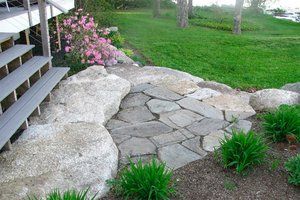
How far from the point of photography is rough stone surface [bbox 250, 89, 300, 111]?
484cm

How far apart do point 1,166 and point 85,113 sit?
1.32 metres

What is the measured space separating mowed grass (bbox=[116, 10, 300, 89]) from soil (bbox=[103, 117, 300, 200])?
378 cm

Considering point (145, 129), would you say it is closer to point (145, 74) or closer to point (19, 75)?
point (19, 75)

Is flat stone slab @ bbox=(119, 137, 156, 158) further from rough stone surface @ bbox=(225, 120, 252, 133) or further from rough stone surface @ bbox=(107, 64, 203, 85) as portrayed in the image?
rough stone surface @ bbox=(107, 64, 203, 85)

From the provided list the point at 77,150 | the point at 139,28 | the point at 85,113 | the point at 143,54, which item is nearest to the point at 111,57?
the point at 143,54

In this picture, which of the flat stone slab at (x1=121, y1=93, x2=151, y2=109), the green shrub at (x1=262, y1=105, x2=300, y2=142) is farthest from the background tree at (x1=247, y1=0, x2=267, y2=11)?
the green shrub at (x1=262, y1=105, x2=300, y2=142)

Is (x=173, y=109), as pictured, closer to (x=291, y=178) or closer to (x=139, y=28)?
(x=291, y=178)

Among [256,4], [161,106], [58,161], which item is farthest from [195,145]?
[256,4]

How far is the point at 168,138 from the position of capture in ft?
13.5

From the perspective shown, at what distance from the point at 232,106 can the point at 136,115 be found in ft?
4.46

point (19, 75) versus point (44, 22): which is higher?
point (44, 22)

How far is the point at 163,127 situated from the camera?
4395 mm

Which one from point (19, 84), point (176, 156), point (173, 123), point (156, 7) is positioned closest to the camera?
point (176, 156)

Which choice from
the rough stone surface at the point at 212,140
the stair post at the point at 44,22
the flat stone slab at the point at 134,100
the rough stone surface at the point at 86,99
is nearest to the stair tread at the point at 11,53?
the stair post at the point at 44,22
